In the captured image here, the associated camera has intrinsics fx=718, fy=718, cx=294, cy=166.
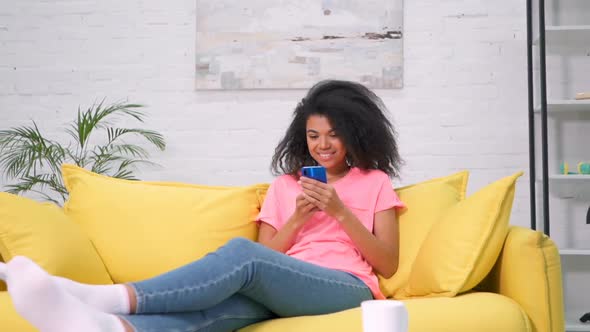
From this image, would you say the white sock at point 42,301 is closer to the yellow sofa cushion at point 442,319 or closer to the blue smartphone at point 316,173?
the yellow sofa cushion at point 442,319

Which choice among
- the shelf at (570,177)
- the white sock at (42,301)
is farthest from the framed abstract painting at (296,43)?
the white sock at (42,301)

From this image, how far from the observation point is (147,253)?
2326 millimetres

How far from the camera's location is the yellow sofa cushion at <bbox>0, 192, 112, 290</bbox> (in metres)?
A: 2.07

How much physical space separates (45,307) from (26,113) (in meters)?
2.81

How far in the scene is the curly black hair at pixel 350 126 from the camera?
2.38 metres

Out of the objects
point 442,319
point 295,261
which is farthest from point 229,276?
point 442,319

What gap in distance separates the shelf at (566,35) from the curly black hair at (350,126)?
1291 mm

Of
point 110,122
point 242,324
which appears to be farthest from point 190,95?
point 242,324

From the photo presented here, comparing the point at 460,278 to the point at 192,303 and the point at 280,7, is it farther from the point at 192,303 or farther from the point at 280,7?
the point at 280,7

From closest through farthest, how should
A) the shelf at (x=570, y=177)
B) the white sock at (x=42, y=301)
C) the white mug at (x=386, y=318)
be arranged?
the white mug at (x=386, y=318), the white sock at (x=42, y=301), the shelf at (x=570, y=177)

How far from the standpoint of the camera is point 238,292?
5.97ft

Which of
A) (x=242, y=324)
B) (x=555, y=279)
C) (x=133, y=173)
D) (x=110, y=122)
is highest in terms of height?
(x=110, y=122)

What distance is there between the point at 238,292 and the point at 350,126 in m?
0.78

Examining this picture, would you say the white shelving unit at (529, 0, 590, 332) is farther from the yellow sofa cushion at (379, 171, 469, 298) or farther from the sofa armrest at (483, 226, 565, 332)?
the sofa armrest at (483, 226, 565, 332)
